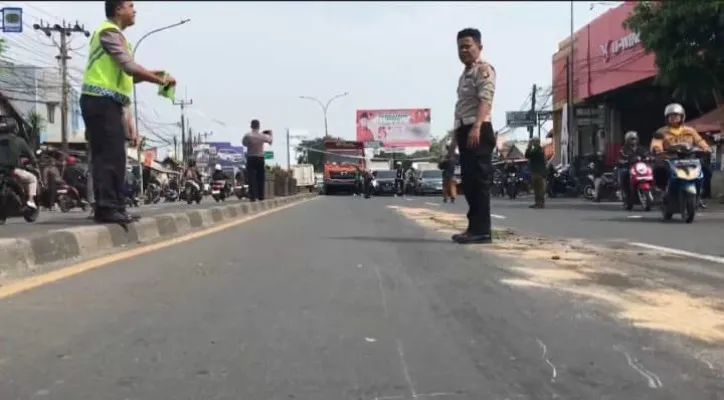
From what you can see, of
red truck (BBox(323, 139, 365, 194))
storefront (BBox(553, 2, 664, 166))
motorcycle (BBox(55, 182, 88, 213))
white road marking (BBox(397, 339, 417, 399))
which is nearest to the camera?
white road marking (BBox(397, 339, 417, 399))

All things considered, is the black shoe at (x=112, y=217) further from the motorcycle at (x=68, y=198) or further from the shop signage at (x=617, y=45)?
the shop signage at (x=617, y=45)

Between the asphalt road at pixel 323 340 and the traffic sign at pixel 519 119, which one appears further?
the traffic sign at pixel 519 119

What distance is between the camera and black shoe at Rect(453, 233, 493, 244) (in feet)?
26.9

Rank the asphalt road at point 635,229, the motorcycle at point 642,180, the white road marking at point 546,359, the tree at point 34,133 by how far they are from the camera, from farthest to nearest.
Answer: the tree at point 34,133
the motorcycle at point 642,180
the asphalt road at point 635,229
the white road marking at point 546,359

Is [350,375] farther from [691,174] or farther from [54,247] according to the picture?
[691,174]

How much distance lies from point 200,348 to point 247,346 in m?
0.22

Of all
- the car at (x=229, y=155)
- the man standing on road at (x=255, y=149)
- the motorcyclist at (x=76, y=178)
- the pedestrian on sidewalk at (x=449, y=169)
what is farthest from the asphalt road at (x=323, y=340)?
the car at (x=229, y=155)

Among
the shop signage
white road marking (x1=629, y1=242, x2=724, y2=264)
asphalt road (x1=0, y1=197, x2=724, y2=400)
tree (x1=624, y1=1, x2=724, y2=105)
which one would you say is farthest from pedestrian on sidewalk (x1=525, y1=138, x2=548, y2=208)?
the shop signage

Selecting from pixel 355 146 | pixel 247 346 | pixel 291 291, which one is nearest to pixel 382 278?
pixel 291 291

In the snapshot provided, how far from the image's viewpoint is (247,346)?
4031mm

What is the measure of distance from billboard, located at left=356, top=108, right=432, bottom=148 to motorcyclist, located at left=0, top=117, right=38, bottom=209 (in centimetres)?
6698

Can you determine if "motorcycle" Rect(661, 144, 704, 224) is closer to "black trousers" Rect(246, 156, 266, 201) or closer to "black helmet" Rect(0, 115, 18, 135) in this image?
"black trousers" Rect(246, 156, 266, 201)

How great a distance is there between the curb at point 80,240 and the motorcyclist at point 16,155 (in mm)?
2634

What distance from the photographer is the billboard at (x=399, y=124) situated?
260ft
